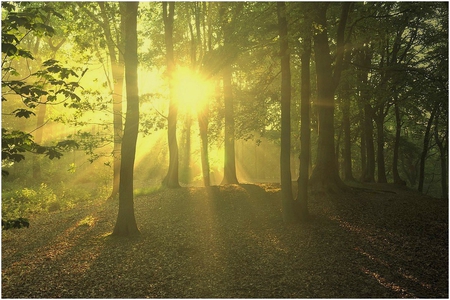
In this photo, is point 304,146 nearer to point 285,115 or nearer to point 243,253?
point 285,115

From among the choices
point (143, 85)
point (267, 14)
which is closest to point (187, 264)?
point (267, 14)

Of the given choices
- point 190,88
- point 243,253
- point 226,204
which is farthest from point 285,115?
point 190,88

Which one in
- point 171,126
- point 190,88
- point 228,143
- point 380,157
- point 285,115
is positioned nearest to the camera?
point 285,115

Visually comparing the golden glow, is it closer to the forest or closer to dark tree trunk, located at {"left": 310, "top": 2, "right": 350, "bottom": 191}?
the forest

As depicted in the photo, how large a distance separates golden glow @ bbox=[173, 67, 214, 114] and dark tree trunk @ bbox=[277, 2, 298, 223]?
8055 millimetres

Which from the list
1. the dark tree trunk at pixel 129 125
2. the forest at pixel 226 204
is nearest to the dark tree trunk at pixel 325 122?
the forest at pixel 226 204

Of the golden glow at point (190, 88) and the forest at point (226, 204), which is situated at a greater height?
the golden glow at point (190, 88)

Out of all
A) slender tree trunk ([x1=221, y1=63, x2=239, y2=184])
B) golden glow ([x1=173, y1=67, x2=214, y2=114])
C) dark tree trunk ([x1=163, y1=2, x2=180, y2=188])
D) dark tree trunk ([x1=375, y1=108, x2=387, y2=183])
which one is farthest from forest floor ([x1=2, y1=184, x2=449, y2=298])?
dark tree trunk ([x1=375, y1=108, x2=387, y2=183])

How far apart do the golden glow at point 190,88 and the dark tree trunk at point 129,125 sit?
782 centimetres

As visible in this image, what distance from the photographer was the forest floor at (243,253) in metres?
8.84

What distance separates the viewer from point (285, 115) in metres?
13.2

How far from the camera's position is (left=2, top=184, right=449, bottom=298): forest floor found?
348 inches

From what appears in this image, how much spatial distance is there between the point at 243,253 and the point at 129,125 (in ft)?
18.6

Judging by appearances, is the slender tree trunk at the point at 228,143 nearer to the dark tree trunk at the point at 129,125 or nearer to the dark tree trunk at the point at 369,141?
the dark tree trunk at the point at 369,141
